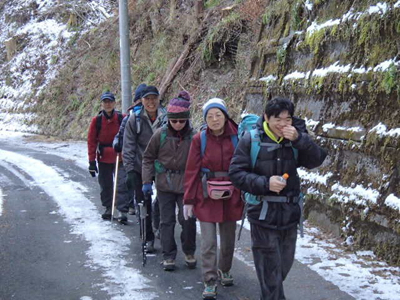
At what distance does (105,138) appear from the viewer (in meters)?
8.80

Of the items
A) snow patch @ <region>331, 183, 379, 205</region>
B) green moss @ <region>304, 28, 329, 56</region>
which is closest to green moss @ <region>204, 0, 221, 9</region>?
green moss @ <region>304, 28, 329, 56</region>

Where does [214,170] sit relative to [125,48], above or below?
below

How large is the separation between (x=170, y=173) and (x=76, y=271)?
60.2 inches

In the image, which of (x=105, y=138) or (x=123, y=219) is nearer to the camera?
(x=123, y=219)

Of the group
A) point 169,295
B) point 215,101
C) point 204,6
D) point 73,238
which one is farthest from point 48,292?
point 204,6

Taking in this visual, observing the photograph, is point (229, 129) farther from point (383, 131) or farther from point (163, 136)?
point (383, 131)

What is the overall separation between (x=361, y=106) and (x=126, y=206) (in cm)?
393

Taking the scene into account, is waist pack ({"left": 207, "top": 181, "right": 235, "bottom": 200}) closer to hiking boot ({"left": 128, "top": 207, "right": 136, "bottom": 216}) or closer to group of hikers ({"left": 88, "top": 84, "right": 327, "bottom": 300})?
group of hikers ({"left": 88, "top": 84, "right": 327, "bottom": 300})

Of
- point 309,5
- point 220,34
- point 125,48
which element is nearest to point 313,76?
point 309,5

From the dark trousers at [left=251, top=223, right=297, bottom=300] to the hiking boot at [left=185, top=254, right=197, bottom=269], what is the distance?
65.4 inches

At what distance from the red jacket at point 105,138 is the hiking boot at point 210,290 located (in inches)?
159

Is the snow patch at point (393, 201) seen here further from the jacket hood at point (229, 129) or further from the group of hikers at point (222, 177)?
the jacket hood at point (229, 129)

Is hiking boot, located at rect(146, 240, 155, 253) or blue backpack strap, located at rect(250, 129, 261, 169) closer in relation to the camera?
blue backpack strap, located at rect(250, 129, 261, 169)

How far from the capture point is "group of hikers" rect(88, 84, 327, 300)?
448cm
